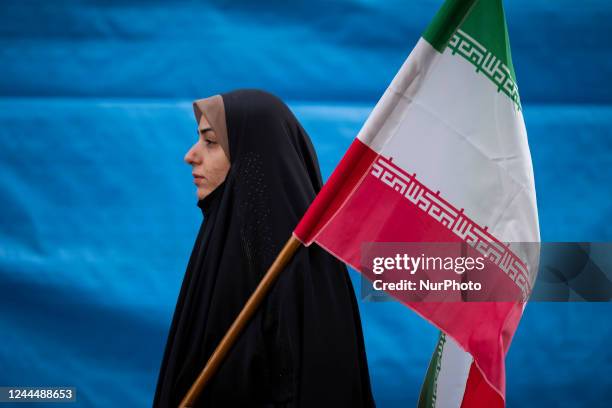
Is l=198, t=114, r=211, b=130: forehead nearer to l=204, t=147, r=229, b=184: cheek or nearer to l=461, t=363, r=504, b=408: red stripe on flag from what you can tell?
l=204, t=147, r=229, b=184: cheek

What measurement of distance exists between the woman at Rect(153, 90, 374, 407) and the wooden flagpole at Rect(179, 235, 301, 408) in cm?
2

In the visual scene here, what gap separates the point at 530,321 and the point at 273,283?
1.09m

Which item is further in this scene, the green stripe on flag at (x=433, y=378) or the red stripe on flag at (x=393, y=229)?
the green stripe on flag at (x=433, y=378)

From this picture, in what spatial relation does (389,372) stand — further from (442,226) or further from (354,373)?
(442,226)

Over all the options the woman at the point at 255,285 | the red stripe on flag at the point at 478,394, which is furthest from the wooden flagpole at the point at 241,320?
the red stripe on flag at the point at 478,394

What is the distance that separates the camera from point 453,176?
4.81 ft

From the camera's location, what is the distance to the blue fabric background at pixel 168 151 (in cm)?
239

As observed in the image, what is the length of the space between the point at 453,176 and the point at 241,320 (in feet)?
1.43

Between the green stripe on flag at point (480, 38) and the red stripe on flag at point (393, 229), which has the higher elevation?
the green stripe on flag at point (480, 38)

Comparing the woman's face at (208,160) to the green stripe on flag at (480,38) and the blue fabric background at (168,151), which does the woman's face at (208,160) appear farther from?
the blue fabric background at (168,151)

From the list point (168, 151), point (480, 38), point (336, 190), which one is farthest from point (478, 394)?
point (168, 151)

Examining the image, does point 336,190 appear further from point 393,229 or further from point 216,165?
point 216,165

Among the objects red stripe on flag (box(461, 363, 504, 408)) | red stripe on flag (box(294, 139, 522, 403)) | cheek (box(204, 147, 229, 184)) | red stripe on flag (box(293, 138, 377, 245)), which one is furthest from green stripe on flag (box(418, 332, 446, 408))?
cheek (box(204, 147, 229, 184))

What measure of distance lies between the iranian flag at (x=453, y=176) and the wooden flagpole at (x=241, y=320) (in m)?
0.04
